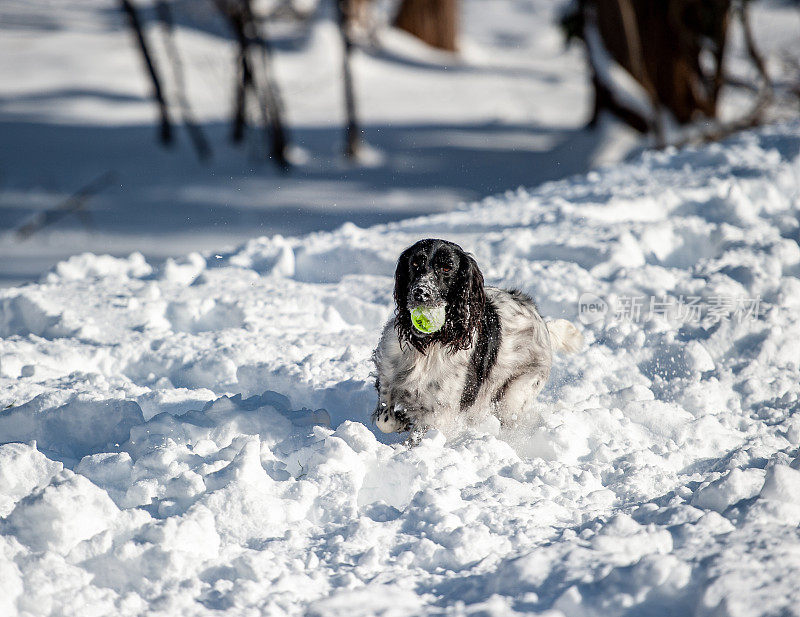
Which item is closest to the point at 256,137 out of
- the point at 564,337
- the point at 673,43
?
the point at 673,43

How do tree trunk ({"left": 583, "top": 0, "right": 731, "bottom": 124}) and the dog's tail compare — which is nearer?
the dog's tail

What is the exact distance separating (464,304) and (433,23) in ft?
68.5

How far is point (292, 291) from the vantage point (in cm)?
596

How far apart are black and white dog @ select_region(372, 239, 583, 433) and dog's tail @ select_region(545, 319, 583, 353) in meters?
0.33

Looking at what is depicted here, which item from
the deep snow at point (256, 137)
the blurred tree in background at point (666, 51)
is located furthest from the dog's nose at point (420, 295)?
the blurred tree in background at point (666, 51)

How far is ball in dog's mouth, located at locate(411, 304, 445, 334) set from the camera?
354cm

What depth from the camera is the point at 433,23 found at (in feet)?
74.6

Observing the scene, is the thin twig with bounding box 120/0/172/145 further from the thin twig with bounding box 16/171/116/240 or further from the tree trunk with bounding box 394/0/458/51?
the tree trunk with bounding box 394/0/458/51

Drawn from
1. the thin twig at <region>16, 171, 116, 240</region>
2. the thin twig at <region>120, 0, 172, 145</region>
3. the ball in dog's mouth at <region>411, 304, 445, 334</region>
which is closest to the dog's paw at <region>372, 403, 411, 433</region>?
the ball in dog's mouth at <region>411, 304, 445, 334</region>

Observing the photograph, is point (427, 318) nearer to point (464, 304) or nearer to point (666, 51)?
point (464, 304)

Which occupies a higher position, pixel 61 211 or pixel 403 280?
pixel 403 280

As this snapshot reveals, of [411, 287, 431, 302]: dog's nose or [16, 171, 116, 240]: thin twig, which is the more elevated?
[411, 287, 431, 302]: dog's nose

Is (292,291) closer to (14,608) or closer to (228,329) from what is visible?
(228,329)

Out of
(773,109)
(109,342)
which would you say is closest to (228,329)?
(109,342)
